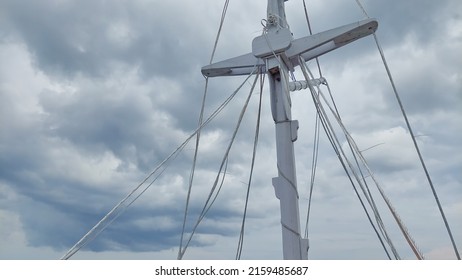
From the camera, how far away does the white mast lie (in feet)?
30.7

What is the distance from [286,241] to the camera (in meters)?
9.30

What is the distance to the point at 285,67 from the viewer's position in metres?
10.9

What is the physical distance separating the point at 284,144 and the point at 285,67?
86.7 inches

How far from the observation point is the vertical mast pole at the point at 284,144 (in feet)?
30.5

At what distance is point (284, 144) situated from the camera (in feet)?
32.7

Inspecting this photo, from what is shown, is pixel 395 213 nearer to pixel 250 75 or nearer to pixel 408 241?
pixel 408 241

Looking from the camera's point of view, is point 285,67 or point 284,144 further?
point 285,67

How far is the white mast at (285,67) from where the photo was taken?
9344 mm

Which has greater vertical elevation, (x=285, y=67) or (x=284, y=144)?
(x=285, y=67)

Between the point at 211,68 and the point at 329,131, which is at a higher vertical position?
the point at 211,68

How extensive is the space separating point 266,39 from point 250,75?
3.51ft
